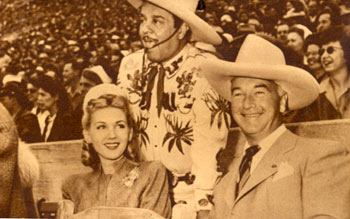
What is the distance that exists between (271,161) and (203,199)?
499mm

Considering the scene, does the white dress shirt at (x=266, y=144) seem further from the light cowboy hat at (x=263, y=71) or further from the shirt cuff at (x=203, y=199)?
the shirt cuff at (x=203, y=199)

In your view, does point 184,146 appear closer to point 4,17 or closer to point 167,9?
point 167,9

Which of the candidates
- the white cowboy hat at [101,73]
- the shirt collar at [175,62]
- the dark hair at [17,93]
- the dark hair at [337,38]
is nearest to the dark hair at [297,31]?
the dark hair at [337,38]

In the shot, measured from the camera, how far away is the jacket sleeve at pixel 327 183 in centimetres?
308

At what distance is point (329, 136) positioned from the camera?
3195mm

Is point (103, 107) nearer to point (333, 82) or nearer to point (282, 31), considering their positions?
point (282, 31)

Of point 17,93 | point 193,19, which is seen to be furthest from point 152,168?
point 17,93

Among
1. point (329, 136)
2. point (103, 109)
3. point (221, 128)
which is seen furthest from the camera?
point (103, 109)

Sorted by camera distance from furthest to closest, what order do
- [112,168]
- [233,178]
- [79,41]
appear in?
[79,41], [112,168], [233,178]

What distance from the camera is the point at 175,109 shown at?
140 inches

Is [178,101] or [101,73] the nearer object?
[178,101]

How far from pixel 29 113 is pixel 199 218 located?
151cm

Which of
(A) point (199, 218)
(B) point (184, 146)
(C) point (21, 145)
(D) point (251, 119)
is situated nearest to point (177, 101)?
(B) point (184, 146)

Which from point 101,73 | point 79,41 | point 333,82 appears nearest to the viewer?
point 333,82
